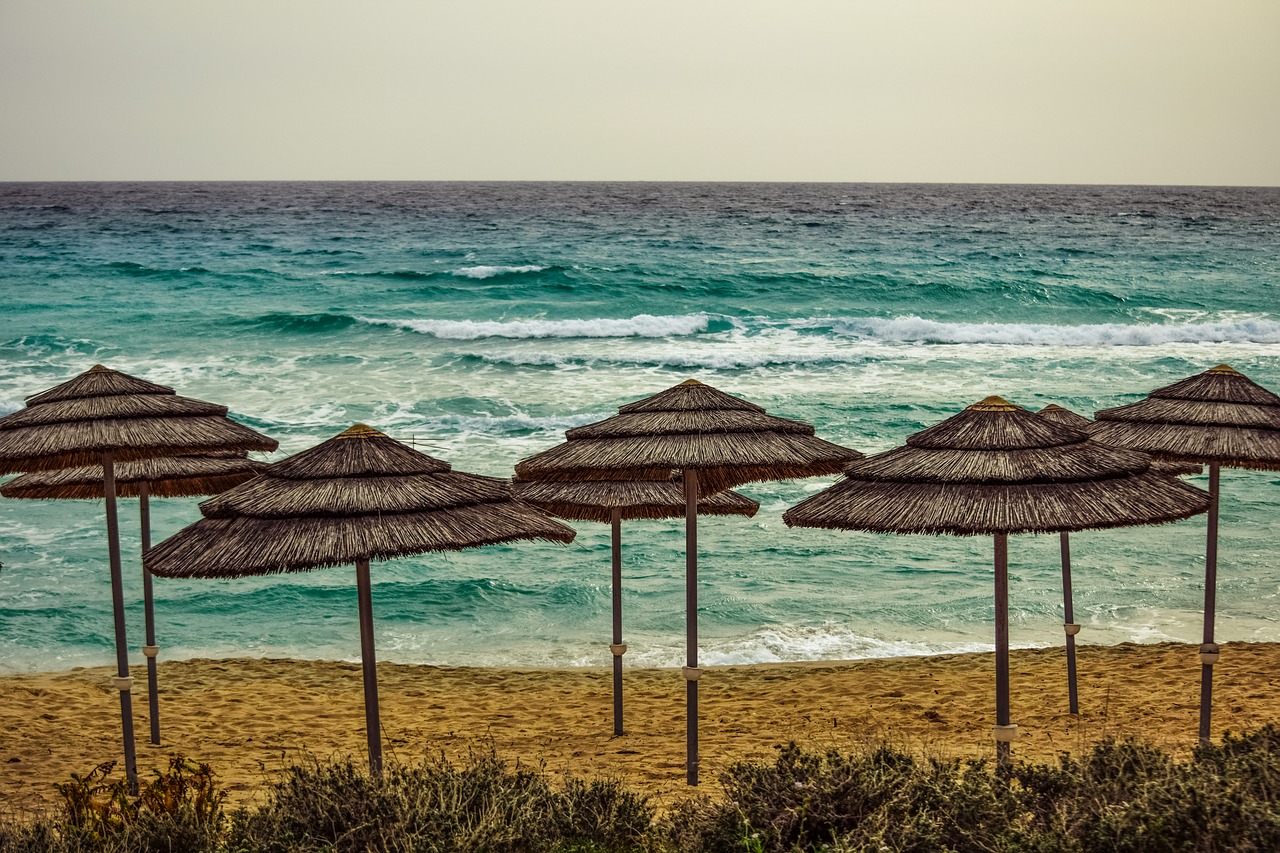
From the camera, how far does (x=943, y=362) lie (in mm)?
30891

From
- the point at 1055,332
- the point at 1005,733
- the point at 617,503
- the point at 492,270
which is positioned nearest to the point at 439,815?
the point at 1005,733

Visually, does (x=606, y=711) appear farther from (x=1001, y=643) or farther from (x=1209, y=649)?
(x=1209, y=649)

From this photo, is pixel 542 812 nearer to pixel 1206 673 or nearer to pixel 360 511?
pixel 360 511

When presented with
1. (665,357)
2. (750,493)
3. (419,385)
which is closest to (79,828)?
(750,493)

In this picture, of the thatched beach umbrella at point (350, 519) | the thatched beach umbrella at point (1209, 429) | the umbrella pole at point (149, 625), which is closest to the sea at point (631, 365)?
the umbrella pole at point (149, 625)

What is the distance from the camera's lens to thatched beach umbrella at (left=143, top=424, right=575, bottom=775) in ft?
19.9

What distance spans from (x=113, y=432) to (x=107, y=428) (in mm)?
62

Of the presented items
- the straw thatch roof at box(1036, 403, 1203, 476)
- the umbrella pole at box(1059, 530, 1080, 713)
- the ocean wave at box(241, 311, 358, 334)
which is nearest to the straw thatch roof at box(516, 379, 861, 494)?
the straw thatch roof at box(1036, 403, 1203, 476)

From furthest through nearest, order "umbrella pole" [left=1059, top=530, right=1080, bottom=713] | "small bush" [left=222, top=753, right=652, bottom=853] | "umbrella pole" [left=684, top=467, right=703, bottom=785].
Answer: "umbrella pole" [left=1059, top=530, right=1080, bottom=713] < "umbrella pole" [left=684, top=467, right=703, bottom=785] < "small bush" [left=222, top=753, right=652, bottom=853]

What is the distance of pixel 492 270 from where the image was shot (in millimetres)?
42312

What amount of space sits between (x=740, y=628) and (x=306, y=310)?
85.4ft

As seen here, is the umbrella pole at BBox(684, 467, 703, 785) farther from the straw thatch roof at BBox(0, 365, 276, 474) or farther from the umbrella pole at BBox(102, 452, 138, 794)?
the umbrella pole at BBox(102, 452, 138, 794)

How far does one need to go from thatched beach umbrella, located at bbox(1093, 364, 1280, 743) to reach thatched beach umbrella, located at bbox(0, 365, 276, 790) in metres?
5.98

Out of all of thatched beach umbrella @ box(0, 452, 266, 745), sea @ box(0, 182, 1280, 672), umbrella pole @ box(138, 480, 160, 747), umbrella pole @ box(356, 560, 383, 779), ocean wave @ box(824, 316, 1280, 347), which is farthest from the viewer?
ocean wave @ box(824, 316, 1280, 347)
